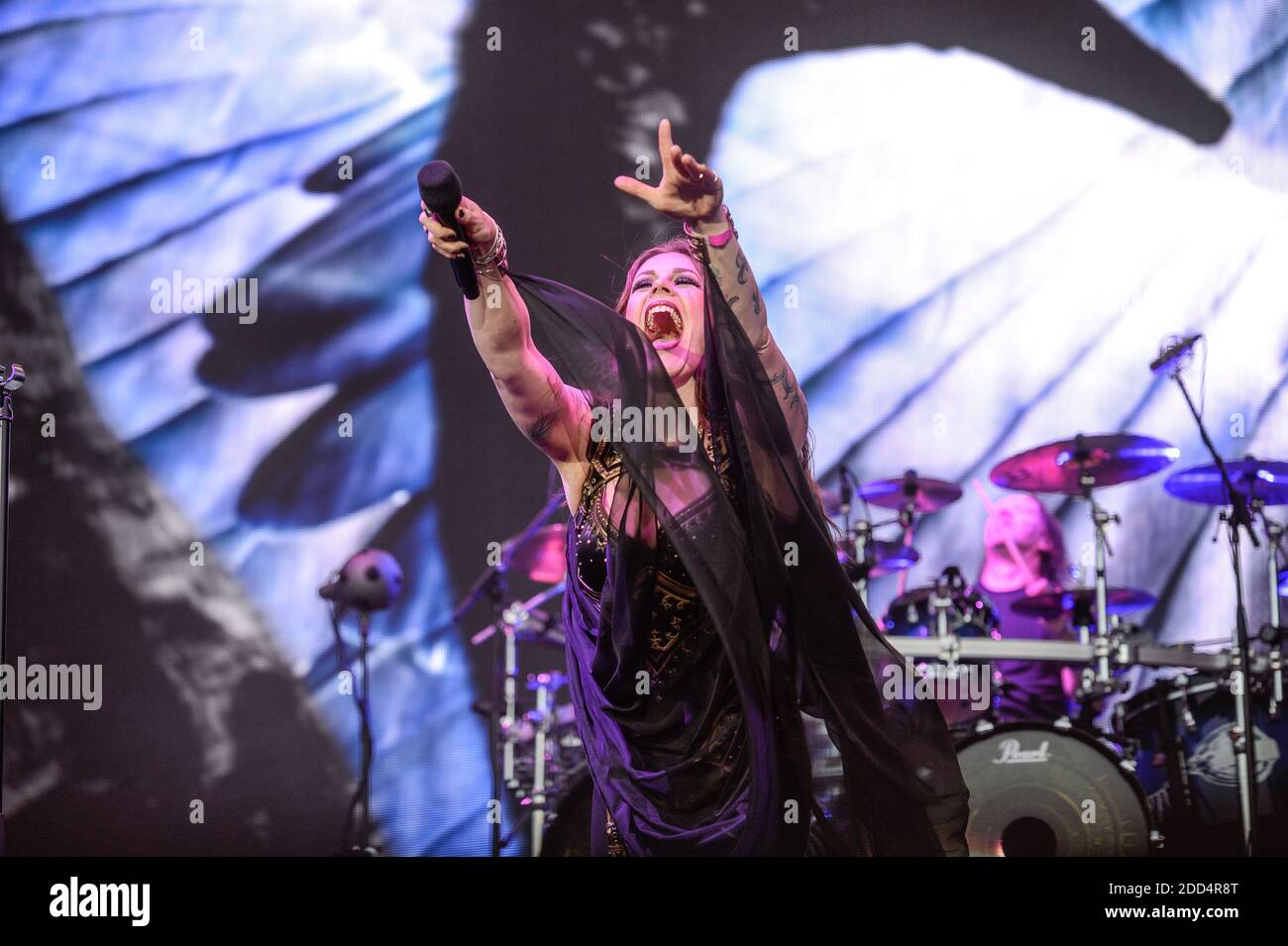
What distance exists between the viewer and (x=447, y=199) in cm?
211

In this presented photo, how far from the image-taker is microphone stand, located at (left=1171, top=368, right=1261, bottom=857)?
13.3ft

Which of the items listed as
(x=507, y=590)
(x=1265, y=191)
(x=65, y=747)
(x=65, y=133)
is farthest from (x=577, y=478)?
(x=1265, y=191)

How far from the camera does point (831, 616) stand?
235 cm

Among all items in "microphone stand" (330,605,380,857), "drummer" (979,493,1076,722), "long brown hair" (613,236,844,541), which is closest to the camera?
"long brown hair" (613,236,844,541)

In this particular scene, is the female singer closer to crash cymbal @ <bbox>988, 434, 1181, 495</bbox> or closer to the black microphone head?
the black microphone head

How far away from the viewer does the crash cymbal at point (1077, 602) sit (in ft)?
15.1

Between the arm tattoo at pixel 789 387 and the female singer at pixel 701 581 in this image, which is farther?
the arm tattoo at pixel 789 387

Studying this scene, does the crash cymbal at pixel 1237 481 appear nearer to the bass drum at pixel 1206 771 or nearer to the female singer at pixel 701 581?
the bass drum at pixel 1206 771

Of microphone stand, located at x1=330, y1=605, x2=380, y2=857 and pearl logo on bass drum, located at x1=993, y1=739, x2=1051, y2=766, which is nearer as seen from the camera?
pearl logo on bass drum, located at x1=993, y1=739, x2=1051, y2=766

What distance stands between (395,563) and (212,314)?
1364mm

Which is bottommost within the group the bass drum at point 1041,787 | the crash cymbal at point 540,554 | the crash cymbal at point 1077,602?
the bass drum at point 1041,787

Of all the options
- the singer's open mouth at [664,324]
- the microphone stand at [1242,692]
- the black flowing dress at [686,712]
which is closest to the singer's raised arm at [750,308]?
the singer's open mouth at [664,324]

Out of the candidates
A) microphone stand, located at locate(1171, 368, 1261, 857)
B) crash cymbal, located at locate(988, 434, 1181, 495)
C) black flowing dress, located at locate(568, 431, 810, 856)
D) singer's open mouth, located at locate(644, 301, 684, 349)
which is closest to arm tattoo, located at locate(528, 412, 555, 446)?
black flowing dress, located at locate(568, 431, 810, 856)
